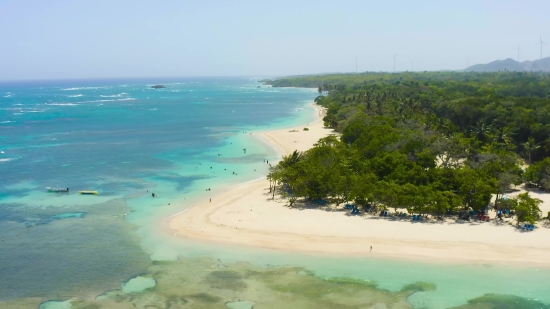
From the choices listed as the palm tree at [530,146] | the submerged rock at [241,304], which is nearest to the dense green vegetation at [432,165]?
the palm tree at [530,146]

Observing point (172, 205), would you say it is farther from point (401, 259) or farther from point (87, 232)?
point (401, 259)

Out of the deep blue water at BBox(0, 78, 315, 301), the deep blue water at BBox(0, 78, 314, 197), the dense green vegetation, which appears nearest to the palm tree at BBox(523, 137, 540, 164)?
the dense green vegetation

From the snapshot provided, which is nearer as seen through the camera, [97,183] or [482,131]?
[97,183]

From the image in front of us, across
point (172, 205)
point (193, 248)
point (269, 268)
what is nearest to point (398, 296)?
point (269, 268)

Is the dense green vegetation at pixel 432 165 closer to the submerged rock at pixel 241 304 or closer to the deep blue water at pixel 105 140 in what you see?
the submerged rock at pixel 241 304

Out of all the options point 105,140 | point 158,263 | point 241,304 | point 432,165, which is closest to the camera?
point 241,304

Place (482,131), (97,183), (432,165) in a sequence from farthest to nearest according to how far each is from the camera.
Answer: (482,131) < (97,183) < (432,165)

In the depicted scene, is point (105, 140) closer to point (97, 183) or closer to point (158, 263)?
point (97, 183)

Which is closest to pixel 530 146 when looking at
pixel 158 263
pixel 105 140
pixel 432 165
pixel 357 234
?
pixel 432 165

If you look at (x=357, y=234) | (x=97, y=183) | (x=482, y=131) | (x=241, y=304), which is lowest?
(x=241, y=304)
